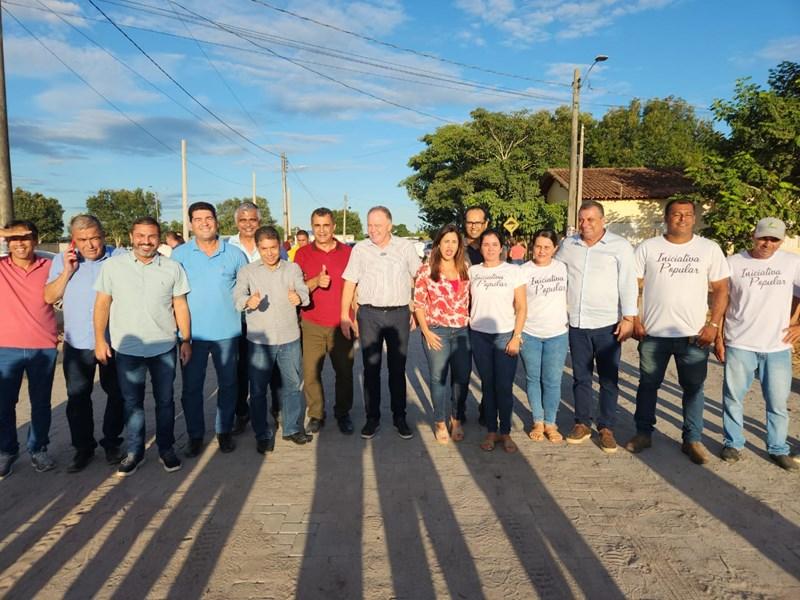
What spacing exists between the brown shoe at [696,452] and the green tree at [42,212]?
6534cm

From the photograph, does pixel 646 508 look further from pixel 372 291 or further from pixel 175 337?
pixel 175 337

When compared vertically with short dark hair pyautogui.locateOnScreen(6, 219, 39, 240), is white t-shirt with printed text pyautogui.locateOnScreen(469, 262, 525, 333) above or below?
below

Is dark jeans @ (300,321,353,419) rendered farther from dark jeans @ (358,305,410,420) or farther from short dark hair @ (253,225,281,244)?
short dark hair @ (253,225,281,244)

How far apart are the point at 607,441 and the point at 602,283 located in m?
Result: 1.31

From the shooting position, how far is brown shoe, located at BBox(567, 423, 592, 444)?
441 centimetres

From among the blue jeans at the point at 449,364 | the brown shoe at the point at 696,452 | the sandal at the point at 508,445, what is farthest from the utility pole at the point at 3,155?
the brown shoe at the point at 696,452

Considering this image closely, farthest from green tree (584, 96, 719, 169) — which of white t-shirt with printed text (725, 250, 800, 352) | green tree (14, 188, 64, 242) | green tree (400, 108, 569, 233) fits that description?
green tree (14, 188, 64, 242)

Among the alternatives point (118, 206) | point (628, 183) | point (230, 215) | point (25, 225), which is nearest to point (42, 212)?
point (118, 206)

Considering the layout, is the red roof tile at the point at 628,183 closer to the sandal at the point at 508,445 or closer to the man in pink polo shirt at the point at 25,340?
the sandal at the point at 508,445

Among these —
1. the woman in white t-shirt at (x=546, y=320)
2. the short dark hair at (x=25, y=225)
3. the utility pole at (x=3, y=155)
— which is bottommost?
the woman in white t-shirt at (x=546, y=320)

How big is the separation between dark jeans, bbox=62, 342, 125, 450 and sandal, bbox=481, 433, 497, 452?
9.66ft

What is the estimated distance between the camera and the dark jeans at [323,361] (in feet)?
15.5

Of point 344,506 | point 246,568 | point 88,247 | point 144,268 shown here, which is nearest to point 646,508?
point 344,506

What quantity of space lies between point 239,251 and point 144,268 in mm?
790
